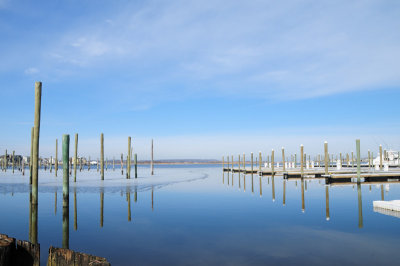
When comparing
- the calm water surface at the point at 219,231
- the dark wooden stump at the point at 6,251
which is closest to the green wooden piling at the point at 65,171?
the calm water surface at the point at 219,231

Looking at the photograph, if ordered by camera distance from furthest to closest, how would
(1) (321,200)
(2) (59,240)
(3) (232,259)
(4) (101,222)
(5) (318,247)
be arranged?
(1) (321,200)
(4) (101,222)
(2) (59,240)
(5) (318,247)
(3) (232,259)

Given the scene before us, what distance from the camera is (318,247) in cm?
888

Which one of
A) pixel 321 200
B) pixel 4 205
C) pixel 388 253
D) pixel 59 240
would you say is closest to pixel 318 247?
pixel 388 253

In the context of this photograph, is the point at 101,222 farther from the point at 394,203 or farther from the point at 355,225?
the point at 394,203

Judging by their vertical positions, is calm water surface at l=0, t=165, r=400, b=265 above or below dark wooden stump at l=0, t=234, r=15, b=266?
below

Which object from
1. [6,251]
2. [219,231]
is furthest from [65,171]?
[6,251]

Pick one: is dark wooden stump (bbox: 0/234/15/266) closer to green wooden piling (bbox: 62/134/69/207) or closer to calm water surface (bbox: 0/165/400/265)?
calm water surface (bbox: 0/165/400/265)

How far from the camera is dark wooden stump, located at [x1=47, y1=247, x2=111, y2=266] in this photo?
510 centimetres

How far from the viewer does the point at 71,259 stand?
17.2 ft

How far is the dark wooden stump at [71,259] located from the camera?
5.10 metres

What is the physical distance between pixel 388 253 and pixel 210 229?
5301mm

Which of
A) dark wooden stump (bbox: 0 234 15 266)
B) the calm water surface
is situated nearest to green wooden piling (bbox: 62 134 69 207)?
the calm water surface

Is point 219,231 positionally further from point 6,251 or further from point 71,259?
point 6,251

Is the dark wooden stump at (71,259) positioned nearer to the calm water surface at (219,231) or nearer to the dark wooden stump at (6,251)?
the dark wooden stump at (6,251)
